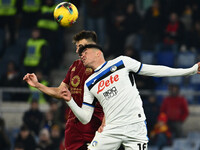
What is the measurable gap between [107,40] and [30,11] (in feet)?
7.96

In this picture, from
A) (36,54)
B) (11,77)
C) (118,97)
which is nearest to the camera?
(118,97)

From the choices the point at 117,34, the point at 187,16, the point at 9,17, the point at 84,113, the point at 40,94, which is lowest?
the point at 84,113

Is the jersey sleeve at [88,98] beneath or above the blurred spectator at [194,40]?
beneath

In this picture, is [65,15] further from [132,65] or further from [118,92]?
[118,92]

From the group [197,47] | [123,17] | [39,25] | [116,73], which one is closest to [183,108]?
[197,47]

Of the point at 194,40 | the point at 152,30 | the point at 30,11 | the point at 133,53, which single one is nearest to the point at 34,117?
the point at 133,53

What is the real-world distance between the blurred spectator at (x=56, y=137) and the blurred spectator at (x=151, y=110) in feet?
6.37

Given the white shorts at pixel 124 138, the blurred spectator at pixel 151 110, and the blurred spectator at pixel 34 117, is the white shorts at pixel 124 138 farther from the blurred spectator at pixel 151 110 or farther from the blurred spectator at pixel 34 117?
the blurred spectator at pixel 34 117

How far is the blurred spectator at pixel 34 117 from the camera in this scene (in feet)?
42.3

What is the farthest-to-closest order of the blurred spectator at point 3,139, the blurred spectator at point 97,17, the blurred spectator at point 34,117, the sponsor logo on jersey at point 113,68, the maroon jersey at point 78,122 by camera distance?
1. the blurred spectator at point 97,17
2. the blurred spectator at point 34,117
3. the blurred spectator at point 3,139
4. the maroon jersey at point 78,122
5. the sponsor logo on jersey at point 113,68

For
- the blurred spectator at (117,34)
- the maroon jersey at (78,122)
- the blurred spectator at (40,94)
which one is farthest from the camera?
the blurred spectator at (117,34)

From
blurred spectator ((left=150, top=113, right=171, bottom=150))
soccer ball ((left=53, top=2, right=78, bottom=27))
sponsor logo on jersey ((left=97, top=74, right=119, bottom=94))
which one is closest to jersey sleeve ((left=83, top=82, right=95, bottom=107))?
sponsor logo on jersey ((left=97, top=74, right=119, bottom=94))

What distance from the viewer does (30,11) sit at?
649 inches

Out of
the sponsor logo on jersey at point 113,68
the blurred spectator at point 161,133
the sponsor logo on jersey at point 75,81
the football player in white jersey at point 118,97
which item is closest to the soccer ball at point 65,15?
the sponsor logo on jersey at point 75,81
